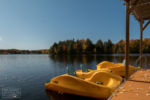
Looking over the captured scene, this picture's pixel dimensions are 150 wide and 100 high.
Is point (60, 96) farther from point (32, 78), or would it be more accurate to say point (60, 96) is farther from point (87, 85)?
point (32, 78)

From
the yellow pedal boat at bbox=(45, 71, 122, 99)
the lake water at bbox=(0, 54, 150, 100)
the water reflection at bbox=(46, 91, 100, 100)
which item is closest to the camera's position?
the yellow pedal boat at bbox=(45, 71, 122, 99)

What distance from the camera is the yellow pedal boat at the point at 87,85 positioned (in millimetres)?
5941

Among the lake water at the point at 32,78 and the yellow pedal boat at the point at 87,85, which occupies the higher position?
the yellow pedal boat at the point at 87,85

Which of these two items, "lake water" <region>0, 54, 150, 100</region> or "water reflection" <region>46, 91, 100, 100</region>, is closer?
"water reflection" <region>46, 91, 100, 100</region>

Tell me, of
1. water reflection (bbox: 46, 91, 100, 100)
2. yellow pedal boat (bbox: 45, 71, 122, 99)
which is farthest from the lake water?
yellow pedal boat (bbox: 45, 71, 122, 99)

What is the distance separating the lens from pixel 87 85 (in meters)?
6.08

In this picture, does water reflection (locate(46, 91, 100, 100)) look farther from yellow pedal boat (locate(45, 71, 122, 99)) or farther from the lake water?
yellow pedal boat (locate(45, 71, 122, 99))

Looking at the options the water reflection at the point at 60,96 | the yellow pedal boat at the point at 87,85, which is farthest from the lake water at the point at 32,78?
the yellow pedal boat at the point at 87,85

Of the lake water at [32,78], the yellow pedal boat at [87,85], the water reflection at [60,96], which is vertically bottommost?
the lake water at [32,78]

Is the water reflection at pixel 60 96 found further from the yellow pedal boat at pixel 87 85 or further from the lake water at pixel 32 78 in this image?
the yellow pedal boat at pixel 87 85

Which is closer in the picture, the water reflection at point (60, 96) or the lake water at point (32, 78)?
the water reflection at point (60, 96)

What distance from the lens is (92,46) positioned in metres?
91.6

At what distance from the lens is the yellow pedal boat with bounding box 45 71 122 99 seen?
5941mm

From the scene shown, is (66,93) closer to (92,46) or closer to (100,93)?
(100,93)
